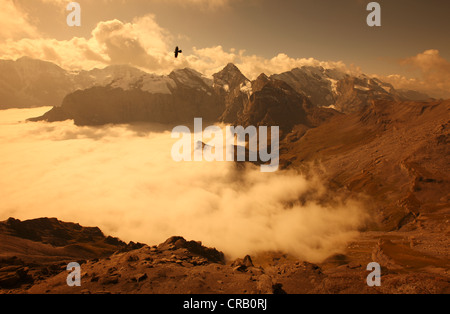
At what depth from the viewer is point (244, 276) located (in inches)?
2067

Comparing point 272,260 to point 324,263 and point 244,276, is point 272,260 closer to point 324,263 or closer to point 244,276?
point 324,263

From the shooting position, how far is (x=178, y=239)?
92.4m

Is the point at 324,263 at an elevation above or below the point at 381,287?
below

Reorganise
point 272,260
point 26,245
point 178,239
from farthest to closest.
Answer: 1. point 272,260
2. point 26,245
3. point 178,239
